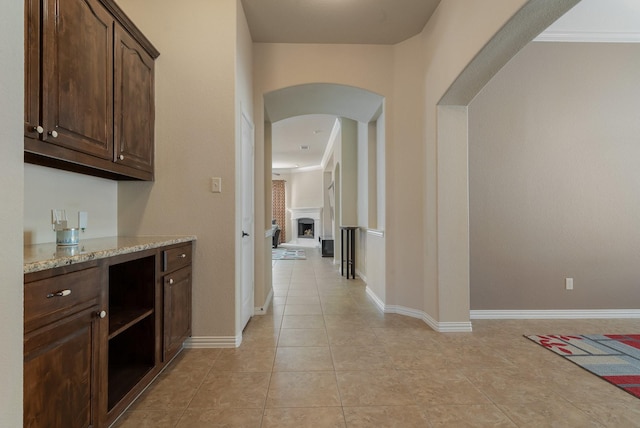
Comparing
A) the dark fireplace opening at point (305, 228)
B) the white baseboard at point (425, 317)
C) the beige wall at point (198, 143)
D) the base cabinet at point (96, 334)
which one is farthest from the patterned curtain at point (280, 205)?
the base cabinet at point (96, 334)

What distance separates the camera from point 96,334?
137 centimetres

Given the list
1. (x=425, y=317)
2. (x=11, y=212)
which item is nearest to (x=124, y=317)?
(x=11, y=212)

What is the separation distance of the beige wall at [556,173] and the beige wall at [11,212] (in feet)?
11.1

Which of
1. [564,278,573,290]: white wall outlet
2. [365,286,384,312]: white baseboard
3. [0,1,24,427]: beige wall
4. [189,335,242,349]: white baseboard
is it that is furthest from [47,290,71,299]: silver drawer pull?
[564,278,573,290]: white wall outlet

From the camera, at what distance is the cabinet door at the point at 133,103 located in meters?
2.00

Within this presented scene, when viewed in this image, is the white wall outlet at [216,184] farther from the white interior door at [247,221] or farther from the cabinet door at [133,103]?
the cabinet door at [133,103]

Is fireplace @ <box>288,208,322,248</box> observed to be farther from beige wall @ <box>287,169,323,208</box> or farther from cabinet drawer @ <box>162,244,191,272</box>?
cabinet drawer @ <box>162,244,191,272</box>

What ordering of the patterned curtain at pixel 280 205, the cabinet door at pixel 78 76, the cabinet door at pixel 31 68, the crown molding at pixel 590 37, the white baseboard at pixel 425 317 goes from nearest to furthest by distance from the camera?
the cabinet door at pixel 31 68
the cabinet door at pixel 78 76
the white baseboard at pixel 425 317
the crown molding at pixel 590 37
the patterned curtain at pixel 280 205

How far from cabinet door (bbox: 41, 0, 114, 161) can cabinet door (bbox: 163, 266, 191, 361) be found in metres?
0.92

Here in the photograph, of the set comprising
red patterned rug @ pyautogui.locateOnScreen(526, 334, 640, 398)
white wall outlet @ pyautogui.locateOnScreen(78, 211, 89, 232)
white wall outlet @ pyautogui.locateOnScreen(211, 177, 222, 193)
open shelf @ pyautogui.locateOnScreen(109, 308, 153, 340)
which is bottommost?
red patterned rug @ pyautogui.locateOnScreen(526, 334, 640, 398)

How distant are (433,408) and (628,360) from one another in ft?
5.65

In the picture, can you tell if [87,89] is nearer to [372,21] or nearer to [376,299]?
A: [372,21]

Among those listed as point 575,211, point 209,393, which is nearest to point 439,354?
point 209,393

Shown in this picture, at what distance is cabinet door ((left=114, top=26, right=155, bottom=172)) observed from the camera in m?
2.00
